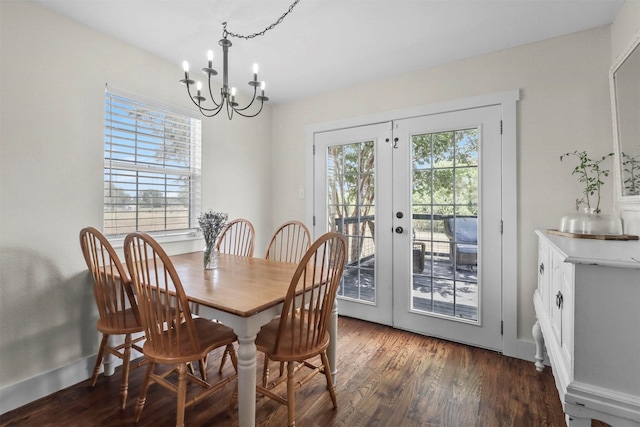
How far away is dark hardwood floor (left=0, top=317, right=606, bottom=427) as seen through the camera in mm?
1689

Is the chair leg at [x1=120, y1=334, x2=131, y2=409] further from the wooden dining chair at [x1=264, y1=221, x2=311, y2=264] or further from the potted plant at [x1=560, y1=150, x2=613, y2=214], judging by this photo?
the potted plant at [x1=560, y1=150, x2=613, y2=214]

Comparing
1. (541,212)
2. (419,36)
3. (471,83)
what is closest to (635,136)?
(541,212)

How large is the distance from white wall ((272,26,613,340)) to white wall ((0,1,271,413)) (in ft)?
8.32

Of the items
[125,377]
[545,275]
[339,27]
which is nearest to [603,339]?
[545,275]

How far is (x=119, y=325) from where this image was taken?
182 centimetres

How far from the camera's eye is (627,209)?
1791 mm

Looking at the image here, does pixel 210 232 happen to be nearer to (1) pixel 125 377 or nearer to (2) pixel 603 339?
(1) pixel 125 377

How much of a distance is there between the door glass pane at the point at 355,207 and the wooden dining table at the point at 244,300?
112 cm

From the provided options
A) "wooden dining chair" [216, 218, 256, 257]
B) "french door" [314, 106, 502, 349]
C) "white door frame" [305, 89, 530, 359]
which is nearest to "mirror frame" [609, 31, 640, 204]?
"white door frame" [305, 89, 530, 359]

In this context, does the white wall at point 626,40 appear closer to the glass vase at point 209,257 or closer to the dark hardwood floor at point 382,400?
the dark hardwood floor at point 382,400

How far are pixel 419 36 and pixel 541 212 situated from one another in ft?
5.07

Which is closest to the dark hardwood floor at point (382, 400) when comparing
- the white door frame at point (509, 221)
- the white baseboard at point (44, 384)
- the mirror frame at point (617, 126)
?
the white baseboard at point (44, 384)

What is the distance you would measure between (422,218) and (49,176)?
272 cm

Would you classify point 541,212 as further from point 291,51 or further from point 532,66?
point 291,51
